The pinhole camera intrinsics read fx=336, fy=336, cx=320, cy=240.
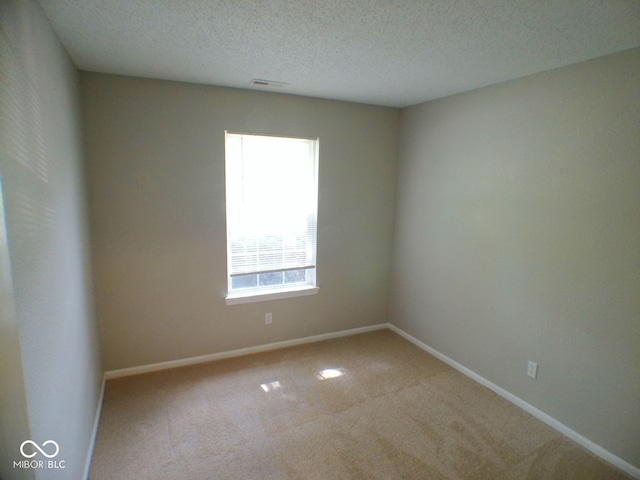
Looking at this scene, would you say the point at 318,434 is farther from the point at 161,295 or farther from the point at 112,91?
the point at 112,91

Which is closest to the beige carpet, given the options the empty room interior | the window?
the empty room interior

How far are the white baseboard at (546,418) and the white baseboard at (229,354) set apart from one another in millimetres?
747

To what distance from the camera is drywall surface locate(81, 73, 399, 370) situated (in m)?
2.58

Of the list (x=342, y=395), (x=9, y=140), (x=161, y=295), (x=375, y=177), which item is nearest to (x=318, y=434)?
(x=342, y=395)

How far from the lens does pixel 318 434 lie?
7.30ft

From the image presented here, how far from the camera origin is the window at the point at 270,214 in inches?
119

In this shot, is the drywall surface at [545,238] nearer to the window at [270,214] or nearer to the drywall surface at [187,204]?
the drywall surface at [187,204]

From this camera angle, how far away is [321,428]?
89.8 inches

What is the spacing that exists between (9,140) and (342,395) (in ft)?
8.20

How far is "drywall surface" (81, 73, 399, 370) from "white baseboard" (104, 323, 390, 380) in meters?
0.05

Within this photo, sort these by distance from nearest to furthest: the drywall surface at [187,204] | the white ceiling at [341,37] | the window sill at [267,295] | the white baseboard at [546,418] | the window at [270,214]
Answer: the white ceiling at [341,37]
the white baseboard at [546,418]
the drywall surface at [187,204]
the window at [270,214]
the window sill at [267,295]

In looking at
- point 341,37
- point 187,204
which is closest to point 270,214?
point 187,204

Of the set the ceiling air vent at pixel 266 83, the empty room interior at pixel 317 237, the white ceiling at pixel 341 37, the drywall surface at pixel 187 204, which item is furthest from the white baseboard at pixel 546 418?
the ceiling air vent at pixel 266 83

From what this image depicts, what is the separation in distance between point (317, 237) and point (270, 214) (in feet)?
1.80
